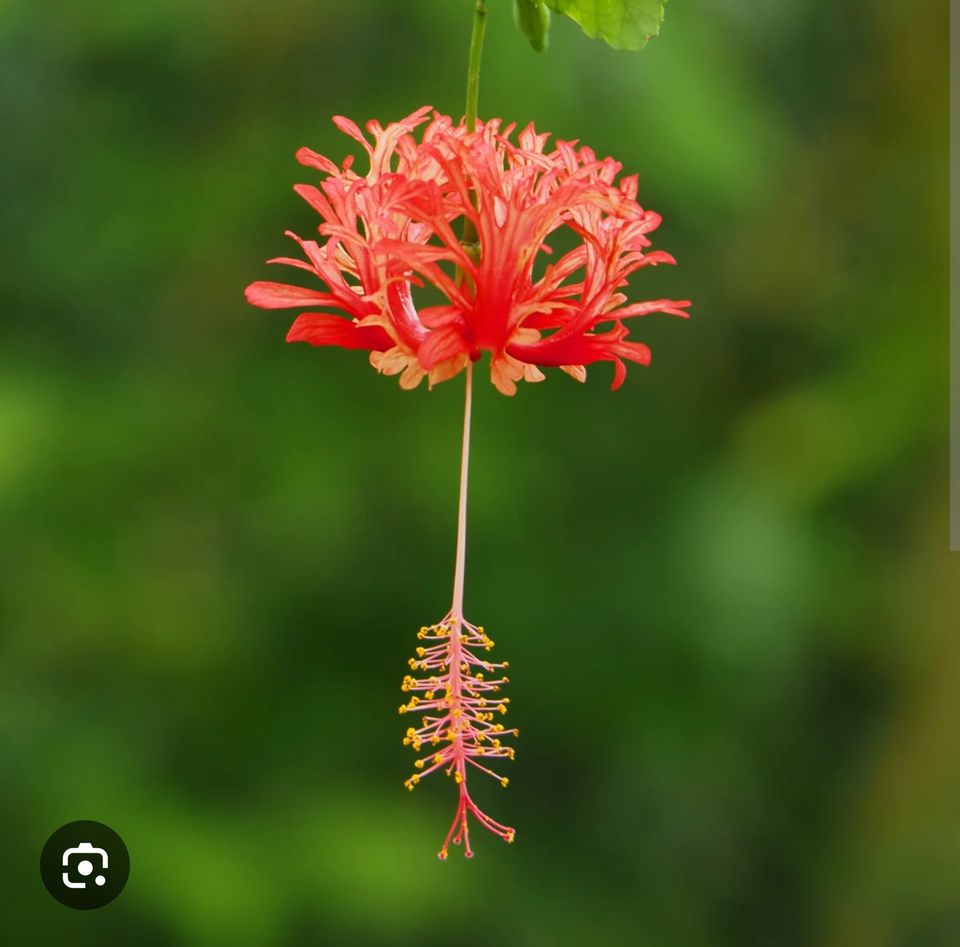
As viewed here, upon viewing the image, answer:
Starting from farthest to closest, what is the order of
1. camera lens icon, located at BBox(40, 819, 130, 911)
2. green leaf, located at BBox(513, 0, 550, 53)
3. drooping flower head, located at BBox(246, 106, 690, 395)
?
camera lens icon, located at BBox(40, 819, 130, 911), green leaf, located at BBox(513, 0, 550, 53), drooping flower head, located at BBox(246, 106, 690, 395)

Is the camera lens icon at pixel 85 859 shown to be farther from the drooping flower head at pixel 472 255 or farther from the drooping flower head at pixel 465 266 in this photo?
the drooping flower head at pixel 472 255

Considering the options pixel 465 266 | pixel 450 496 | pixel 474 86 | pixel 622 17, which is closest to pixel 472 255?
pixel 465 266

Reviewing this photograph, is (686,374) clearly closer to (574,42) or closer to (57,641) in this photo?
(574,42)

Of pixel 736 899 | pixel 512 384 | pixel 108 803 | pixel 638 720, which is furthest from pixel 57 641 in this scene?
pixel 512 384

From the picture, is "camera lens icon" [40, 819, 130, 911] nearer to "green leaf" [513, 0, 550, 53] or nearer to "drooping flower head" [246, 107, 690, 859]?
"drooping flower head" [246, 107, 690, 859]

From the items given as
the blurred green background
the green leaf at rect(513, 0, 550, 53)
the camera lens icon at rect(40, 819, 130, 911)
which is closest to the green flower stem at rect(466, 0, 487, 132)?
the green leaf at rect(513, 0, 550, 53)

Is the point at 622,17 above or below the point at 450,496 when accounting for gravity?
below

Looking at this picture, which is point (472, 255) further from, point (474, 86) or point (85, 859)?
point (85, 859)
